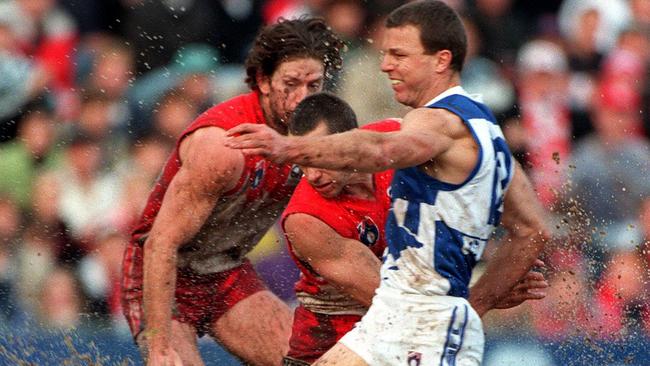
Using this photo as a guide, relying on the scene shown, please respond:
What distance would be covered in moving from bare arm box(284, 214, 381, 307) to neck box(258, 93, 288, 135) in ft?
2.84

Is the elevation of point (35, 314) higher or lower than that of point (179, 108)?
lower

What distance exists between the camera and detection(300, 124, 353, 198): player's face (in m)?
5.76

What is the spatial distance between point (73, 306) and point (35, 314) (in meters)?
0.22

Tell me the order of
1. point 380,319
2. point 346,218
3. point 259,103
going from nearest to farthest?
point 380,319
point 346,218
point 259,103

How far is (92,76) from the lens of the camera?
29.5 ft

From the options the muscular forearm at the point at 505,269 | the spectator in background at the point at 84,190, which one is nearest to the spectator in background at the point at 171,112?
the spectator in background at the point at 84,190

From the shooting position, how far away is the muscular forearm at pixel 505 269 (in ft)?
18.5

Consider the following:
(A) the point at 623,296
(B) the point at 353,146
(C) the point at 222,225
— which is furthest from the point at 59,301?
(B) the point at 353,146

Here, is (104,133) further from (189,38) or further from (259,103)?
(259,103)

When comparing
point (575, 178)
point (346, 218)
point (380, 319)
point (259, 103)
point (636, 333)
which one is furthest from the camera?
point (575, 178)

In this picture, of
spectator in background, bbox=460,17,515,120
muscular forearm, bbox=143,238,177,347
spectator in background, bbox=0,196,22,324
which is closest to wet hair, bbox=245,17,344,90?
muscular forearm, bbox=143,238,177,347

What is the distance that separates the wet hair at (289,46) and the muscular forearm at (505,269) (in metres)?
1.47

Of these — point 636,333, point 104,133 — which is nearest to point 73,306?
point 104,133

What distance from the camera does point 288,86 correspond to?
6.57 metres
